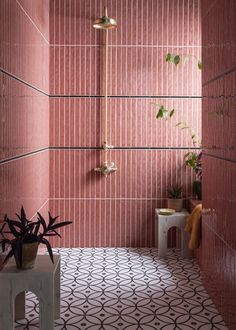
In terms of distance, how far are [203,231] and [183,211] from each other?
0.84 metres

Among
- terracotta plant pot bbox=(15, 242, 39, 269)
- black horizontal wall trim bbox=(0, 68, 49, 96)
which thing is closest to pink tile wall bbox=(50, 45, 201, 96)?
black horizontal wall trim bbox=(0, 68, 49, 96)

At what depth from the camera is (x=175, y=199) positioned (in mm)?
4055

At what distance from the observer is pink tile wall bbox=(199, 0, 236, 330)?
7.81 ft

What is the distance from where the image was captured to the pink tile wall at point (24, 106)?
8.28 feet

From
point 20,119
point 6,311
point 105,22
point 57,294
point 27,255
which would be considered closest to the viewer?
point 6,311

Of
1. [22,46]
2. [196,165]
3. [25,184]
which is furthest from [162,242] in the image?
[22,46]

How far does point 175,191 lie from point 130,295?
1.34m

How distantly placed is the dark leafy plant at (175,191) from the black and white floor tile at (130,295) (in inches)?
19.6

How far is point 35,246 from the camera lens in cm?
227

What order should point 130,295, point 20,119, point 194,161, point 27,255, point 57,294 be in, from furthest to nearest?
point 194,161 → point 130,295 → point 20,119 → point 57,294 → point 27,255

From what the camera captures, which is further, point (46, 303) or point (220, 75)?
point (220, 75)

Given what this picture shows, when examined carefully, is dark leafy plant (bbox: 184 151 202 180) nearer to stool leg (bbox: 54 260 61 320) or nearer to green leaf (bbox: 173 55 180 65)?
green leaf (bbox: 173 55 180 65)

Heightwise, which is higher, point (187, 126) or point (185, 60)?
point (185, 60)

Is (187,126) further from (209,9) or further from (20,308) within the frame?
(20,308)
